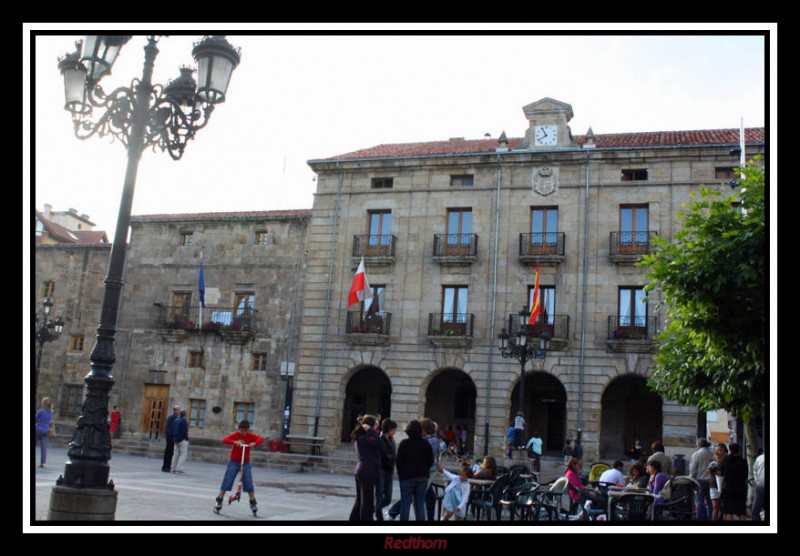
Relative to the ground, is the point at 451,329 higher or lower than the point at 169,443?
higher

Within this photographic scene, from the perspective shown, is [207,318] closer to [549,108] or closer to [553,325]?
[553,325]

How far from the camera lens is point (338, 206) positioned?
30.2m

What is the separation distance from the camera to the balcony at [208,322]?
31969mm

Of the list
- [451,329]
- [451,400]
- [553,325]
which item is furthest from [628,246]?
[451,400]

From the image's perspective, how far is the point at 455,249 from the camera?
2834 centimetres

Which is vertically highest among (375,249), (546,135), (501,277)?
(546,135)

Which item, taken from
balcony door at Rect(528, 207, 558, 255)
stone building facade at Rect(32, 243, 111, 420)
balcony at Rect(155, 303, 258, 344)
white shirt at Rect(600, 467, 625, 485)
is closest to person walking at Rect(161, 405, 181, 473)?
white shirt at Rect(600, 467, 625, 485)

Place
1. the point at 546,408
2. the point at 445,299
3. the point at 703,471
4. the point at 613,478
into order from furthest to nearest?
1. the point at 546,408
2. the point at 445,299
3. the point at 703,471
4. the point at 613,478

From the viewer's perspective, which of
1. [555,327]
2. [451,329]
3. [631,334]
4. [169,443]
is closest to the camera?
[169,443]

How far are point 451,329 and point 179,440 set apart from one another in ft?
39.9

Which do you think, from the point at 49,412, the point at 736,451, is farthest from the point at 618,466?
the point at 49,412

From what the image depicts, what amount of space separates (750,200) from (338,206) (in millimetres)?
21348
